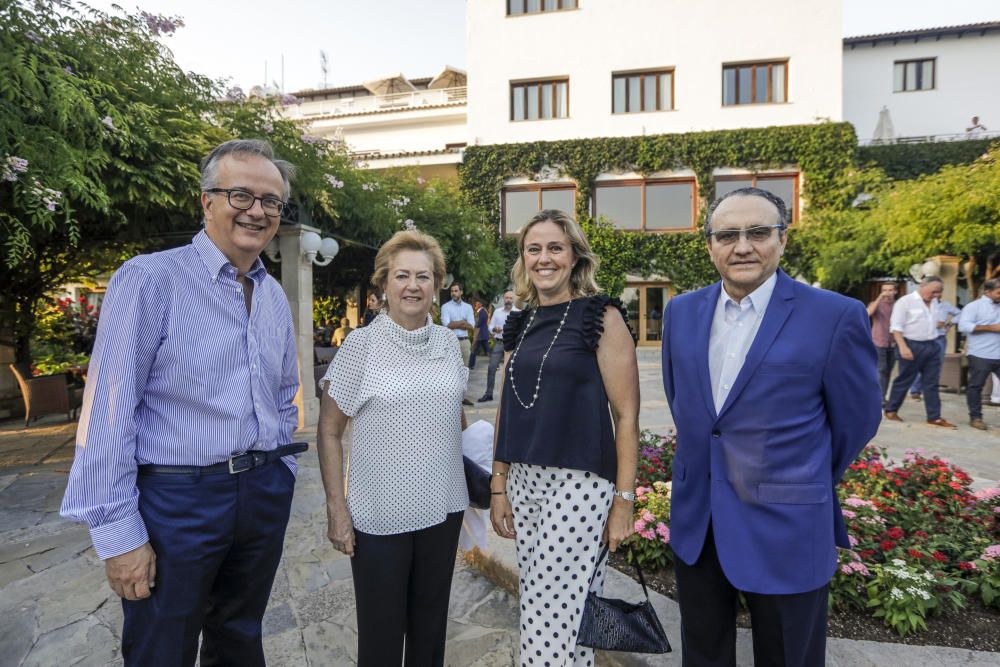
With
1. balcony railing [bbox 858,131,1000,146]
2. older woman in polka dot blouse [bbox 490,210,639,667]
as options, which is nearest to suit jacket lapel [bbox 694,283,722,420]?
older woman in polka dot blouse [bbox 490,210,639,667]

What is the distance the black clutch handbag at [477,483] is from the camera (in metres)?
2.12

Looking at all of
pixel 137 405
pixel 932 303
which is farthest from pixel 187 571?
pixel 932 303

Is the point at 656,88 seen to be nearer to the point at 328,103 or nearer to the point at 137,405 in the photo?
the point at 328,103

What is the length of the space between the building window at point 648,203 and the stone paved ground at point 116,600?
13567 mm

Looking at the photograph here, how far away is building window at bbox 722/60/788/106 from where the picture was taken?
651 inches

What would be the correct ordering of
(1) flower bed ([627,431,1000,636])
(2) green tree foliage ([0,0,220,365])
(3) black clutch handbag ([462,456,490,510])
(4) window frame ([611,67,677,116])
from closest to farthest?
(3) black clutch handbag ([462,456,490,510]) → (1) flower bed ([627,431,1000,636]) → (2) green tree foliage ([0,0,220,365]) → (4) window frame ([611,67,677,116])

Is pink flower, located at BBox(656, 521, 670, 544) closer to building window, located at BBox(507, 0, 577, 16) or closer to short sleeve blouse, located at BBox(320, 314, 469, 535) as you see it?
short sleeve blouse, located at BBox(320, 314, 469, 535)

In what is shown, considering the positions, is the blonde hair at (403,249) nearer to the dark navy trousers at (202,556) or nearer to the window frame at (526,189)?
the dark navy trousers at (202,556)

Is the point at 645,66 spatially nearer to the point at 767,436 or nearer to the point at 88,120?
the point at 88,120

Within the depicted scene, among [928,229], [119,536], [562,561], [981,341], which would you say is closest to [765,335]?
[562,561]

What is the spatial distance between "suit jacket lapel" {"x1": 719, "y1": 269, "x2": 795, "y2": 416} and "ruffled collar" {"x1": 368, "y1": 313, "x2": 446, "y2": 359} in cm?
104

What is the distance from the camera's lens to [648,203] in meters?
17.8

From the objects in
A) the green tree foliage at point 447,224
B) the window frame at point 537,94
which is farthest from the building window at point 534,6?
the green tree foliage at point 447,224

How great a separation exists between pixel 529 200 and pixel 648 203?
395 cm
